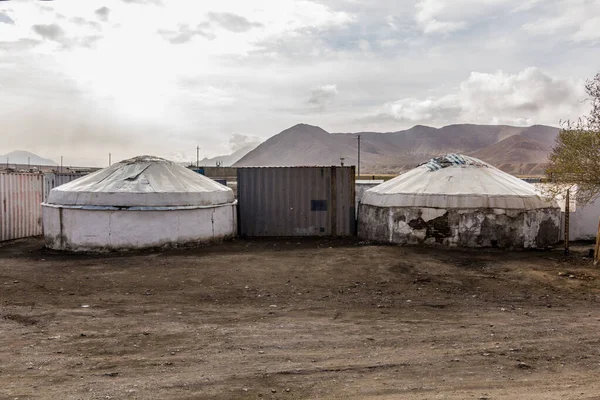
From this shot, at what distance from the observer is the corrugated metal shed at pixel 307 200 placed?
18.5 meters

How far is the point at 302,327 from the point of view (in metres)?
7.76

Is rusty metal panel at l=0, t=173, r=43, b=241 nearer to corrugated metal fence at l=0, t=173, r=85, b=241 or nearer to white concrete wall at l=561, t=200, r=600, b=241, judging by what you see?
corrugated metal fence at l=0, t=173, r=85, b=241

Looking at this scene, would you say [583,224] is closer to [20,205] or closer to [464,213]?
[464,213]

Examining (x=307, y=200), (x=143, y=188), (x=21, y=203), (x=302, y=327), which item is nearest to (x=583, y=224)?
(x=307, y=200)

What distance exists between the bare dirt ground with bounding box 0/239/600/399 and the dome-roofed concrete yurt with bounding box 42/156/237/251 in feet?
5.52

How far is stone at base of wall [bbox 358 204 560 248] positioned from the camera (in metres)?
15.3

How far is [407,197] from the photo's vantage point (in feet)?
53.7

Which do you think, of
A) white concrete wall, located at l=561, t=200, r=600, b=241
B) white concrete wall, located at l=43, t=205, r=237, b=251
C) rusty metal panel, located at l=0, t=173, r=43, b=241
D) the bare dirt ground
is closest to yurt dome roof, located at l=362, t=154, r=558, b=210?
white concrete wall, located at l=561, t=200, r=600, b=241

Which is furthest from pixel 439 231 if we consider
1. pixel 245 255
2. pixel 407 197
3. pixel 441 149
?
pixel 441 149

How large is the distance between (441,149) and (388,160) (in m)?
29.3

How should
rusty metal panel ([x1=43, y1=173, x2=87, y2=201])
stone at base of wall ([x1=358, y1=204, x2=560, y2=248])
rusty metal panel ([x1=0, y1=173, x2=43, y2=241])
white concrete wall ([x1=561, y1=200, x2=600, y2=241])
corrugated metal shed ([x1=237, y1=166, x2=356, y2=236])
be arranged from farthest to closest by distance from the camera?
1. rusty metal panel ([x1=43, y1=173, x2=87, y2=201])
2. corrugated metal shed ([x1=237, y1=166, x2=356, y2=236])
3. rusty metal panel ([x1=0, y1=173, x2=43, y2=241])
4. white concrete wall ([x1=561, y1=200, x2=600, y2=241])
5. stone at base of wall ([x1=358, y1=204, x2=560, y2=248])

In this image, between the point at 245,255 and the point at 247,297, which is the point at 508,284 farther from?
the point at 245,255

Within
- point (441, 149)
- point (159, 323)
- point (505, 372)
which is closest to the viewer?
point (505, 372)

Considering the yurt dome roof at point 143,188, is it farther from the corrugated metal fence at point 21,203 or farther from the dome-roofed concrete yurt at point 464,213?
the dome-roofed concrete yurt at point 464,213
